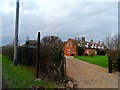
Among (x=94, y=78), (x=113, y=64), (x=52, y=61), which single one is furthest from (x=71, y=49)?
(x=52, y=61)

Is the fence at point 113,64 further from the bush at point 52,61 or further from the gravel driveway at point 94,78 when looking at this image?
the bush at point 52,61

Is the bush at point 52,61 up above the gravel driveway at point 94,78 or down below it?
above

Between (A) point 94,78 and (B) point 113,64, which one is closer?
(A) point 94,78

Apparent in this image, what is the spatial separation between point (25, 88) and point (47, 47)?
471cm

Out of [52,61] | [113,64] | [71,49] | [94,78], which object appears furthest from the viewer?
[71,49]

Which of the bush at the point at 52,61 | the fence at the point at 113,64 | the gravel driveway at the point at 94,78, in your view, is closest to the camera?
the gravel driveway at the point at 94,78

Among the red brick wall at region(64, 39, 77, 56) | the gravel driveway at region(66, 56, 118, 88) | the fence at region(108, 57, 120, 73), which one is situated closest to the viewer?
the gravel driveway at region(66, 56, 118, 88)

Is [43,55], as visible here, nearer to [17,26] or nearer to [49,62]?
[49,62]

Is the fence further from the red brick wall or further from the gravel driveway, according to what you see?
the red brick wall

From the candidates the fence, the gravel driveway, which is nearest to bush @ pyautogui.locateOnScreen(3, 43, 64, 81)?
the gravel driveway

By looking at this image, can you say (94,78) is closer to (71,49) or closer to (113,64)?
(113,64)

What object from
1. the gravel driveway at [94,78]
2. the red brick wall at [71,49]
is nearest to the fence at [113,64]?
the gravel driveway at [94,78]

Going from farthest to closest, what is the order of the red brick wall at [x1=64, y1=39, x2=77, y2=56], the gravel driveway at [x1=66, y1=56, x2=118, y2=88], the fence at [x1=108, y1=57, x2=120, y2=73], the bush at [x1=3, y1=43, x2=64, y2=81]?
the red brick wall at [x1=64, y1=39, x2=77, y2=56] < the fence at [x1=108, y1=57, x2=120, y2=73] < the bush at [x1=3, y1=43, x2=64, y2=81] < the gravel driveway at [x1=66, y1=56, x2=118, y2=88]

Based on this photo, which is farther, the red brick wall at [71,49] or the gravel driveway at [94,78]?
the red brick wall at [71,49]
